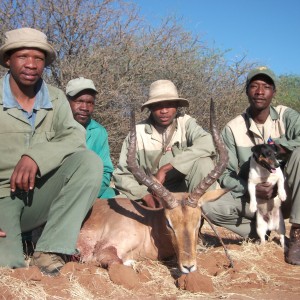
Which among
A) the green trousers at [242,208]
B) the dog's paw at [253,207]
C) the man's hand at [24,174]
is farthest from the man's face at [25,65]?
the dog's paw at [253,207]

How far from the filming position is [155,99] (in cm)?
641

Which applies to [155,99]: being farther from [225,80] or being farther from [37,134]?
[225,80]

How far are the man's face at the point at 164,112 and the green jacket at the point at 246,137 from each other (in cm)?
78

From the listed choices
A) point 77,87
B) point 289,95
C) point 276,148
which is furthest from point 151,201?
point 289,95

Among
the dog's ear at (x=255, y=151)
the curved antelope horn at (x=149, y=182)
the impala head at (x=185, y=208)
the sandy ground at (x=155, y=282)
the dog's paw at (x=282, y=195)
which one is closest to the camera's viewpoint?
the sandy ground at (x=155, y=282)

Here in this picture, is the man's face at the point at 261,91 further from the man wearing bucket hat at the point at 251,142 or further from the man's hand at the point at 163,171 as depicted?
the man's hand at the point at 163,171

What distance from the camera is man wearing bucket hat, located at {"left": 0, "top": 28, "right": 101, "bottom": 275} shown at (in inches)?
181

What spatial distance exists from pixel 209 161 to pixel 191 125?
23.5 inches

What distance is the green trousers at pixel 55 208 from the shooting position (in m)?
4.58

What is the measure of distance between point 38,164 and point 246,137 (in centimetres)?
300

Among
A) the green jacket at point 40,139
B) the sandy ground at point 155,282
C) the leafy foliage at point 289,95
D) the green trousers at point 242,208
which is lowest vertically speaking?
the sandy ground at point 155,282

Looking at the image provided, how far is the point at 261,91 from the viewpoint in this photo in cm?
625

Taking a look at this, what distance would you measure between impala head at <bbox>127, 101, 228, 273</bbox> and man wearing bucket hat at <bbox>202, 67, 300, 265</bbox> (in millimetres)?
1180

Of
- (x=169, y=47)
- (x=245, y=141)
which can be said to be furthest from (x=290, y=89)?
(x=245, y=141)
